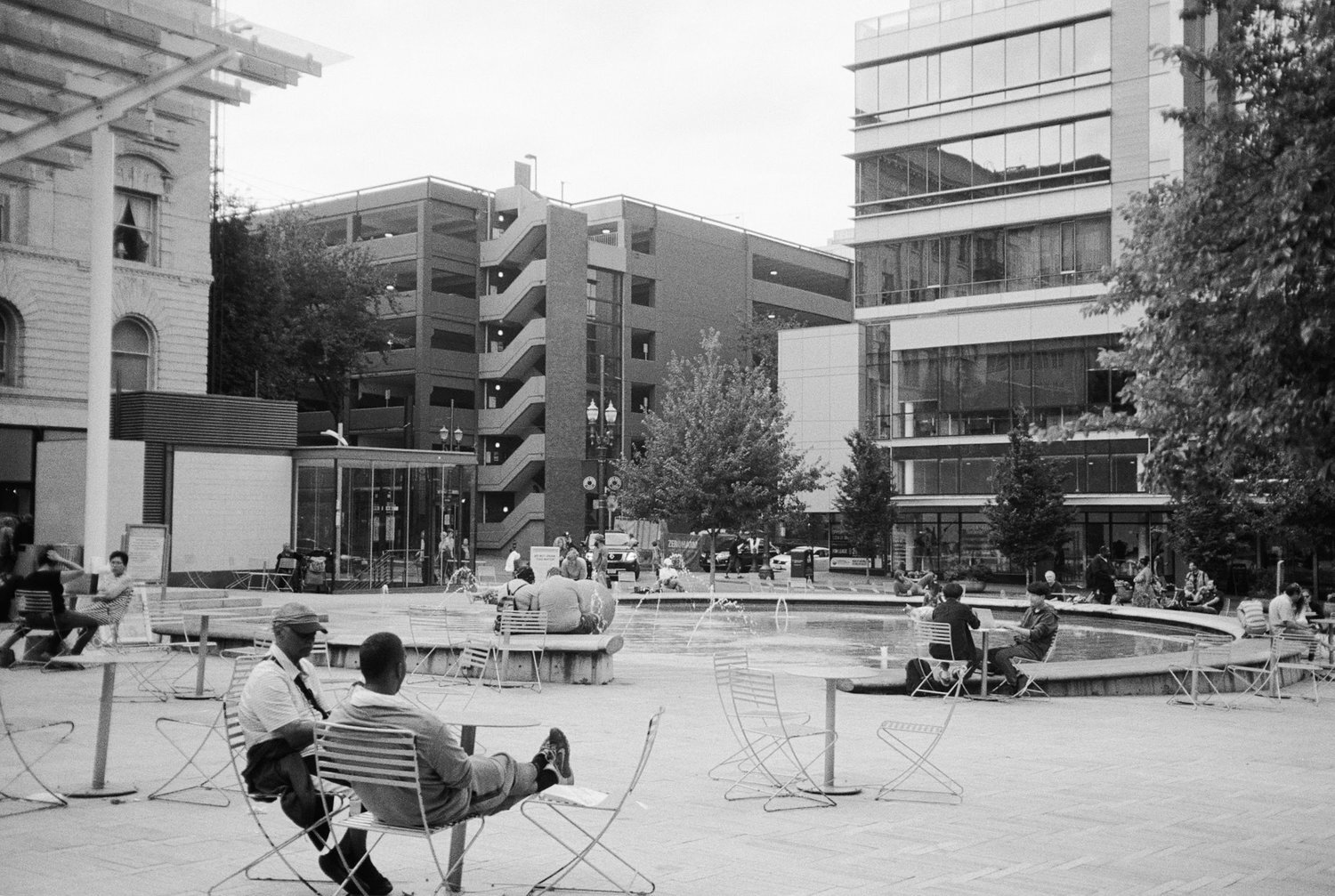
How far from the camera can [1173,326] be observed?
28.6 feet

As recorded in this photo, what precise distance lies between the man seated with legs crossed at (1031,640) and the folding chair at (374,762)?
412 inches

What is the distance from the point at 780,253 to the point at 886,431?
27692mm

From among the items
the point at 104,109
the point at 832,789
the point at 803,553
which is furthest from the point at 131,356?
the point at 832,789

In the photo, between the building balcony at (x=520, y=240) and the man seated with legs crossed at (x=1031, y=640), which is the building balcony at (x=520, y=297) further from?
the man seated with legs crossed at (x=1031, y=640)

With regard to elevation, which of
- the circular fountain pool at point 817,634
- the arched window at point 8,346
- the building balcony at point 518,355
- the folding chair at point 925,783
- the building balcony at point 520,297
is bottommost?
the circular fountain pool at point 817,634

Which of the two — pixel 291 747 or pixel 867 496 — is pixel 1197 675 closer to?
pixel 291 747

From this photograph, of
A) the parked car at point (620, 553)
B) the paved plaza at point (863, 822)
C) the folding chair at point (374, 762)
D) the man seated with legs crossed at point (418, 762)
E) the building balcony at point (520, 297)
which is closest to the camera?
the folding chair at point (374, 762)

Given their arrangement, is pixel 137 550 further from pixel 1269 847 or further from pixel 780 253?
pixel 780 253

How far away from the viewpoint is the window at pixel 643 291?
240 ft

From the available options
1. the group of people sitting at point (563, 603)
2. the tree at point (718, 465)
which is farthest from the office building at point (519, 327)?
the group of people sitting at point (563, 603)

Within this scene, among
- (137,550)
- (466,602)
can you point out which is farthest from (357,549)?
(137,550)

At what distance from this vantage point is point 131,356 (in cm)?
3988

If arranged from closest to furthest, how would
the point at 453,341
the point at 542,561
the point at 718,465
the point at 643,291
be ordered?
the point at 542,561 < the point at 718,465 < the point at 453,341 < the point at 643,291

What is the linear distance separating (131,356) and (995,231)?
3146 centimetres
